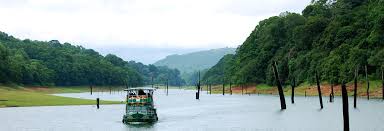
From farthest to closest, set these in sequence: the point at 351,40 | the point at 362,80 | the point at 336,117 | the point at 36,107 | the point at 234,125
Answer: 1. the point at 351,40
2. the point at 362,80
3. the point at 36,107
4. the point at 336,117
5. the point at 234,125

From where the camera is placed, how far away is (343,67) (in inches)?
6235

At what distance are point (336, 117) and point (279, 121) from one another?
9.21 metres

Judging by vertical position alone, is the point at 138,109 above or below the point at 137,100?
below

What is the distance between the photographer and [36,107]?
356ft

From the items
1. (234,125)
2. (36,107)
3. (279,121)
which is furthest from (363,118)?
(36,107)

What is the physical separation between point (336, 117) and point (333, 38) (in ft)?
350

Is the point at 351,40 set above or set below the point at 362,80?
above

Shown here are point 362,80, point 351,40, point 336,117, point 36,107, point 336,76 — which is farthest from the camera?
point 351,40

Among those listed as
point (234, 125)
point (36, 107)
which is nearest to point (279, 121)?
point (234, 125)

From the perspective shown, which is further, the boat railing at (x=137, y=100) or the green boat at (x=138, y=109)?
the boat railing at (x=137, y=100)

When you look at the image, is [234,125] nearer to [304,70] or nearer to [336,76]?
[336,76]

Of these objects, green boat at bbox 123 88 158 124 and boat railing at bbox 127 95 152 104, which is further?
boat railing at bbox 127 95 152 104

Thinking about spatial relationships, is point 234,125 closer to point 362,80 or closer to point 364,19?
point 362,80

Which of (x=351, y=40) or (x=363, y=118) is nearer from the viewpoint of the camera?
(x=363, y=118)
